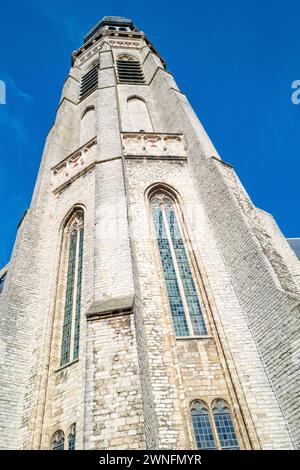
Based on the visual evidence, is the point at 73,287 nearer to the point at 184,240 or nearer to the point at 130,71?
the point at 184,240

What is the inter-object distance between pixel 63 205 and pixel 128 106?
7.80 m

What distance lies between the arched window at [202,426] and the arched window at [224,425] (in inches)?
6.1

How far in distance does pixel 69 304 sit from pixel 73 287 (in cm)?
51

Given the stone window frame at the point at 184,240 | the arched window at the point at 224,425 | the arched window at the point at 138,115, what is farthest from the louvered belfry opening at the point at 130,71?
the arched window at the point at 224,425

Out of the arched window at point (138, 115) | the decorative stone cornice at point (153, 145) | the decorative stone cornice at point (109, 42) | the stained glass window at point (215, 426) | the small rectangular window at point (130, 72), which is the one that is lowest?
the stained glass window at point (215, 426)

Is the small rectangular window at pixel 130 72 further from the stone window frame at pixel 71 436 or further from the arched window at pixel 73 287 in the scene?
the stone window frame at pixel 71 436

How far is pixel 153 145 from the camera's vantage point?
47.1 ft

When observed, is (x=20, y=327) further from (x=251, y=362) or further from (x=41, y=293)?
(x=251, y=362)

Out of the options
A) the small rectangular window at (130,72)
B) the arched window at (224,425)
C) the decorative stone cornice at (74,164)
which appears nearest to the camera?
the arched window at (224,425)

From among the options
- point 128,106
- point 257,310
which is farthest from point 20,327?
point 128,106

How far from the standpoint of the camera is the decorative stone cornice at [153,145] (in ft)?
45.1

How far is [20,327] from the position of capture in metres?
9.70

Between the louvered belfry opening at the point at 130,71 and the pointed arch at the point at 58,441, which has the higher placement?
the louvered belfry opening at the point at 130,71
